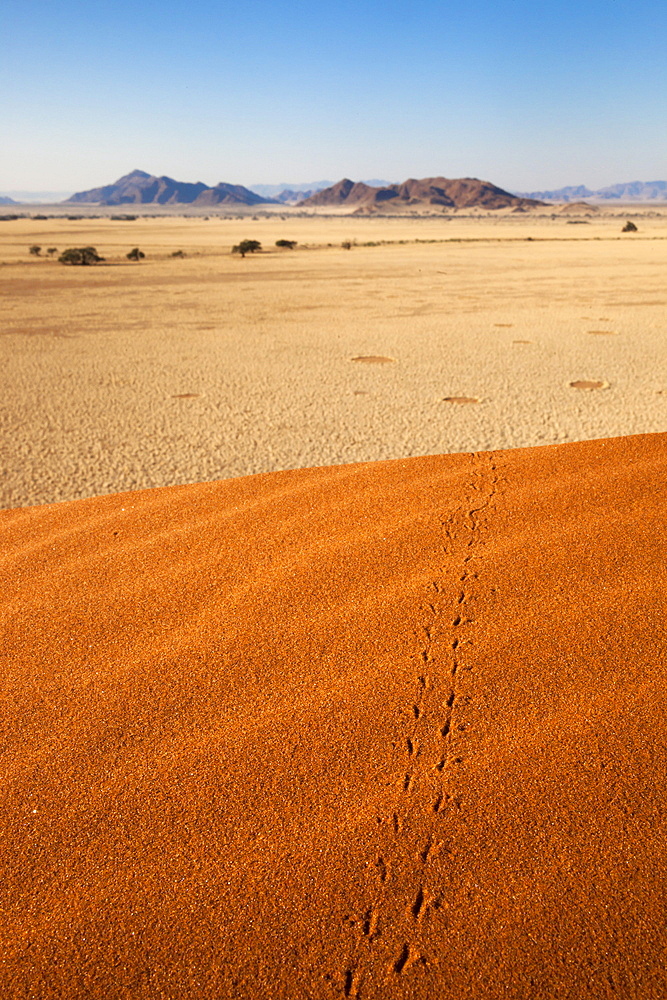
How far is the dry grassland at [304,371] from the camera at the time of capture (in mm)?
9555

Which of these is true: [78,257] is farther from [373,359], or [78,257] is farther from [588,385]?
[588,385]

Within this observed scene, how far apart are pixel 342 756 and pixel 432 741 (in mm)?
479

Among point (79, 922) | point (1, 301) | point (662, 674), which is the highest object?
point (1, 301)

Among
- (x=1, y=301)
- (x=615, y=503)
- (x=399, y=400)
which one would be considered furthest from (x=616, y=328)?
(x=1, y=301)

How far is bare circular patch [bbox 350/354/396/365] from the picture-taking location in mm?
15345

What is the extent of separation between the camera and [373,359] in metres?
15.7

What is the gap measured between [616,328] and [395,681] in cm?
1665

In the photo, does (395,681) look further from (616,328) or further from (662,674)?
(616,328)

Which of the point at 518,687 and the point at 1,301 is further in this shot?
the point at 1,301

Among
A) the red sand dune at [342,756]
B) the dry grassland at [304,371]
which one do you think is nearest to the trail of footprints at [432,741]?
the red sand dune at [342,756]

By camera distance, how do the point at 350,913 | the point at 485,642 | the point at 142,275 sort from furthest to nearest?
the point at 142,275 → the point at 485,642 → the point at 350,913

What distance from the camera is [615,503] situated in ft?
21.1

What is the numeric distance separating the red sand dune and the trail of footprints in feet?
0.04

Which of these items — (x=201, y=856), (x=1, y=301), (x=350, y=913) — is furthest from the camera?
(x=1, y=301)
